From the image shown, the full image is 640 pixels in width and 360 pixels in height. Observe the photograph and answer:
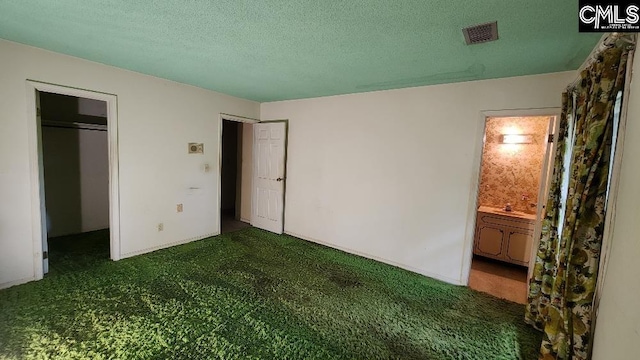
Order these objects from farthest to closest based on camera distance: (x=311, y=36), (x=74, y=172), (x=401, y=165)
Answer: (x=74, y=172)
(x=401, y=165)
(x=311, y=36)

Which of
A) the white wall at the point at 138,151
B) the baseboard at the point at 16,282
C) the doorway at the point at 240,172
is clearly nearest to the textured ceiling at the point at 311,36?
the white wall at the point at 138,151

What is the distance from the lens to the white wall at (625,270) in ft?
3.28

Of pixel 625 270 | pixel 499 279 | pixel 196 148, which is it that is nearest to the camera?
pixel 625 270

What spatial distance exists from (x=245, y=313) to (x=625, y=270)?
2357 millimetres

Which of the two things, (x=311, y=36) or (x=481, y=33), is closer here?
(x=481, y=33)

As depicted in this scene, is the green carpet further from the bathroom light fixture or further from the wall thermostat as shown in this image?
the bathroom light fixture

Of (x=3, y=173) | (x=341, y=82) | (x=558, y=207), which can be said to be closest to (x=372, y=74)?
(x=341, y=82)

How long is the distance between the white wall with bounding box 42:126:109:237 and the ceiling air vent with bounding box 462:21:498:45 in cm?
505

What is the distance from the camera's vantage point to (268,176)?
15.0 feet

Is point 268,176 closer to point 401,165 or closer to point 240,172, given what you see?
point 240,172

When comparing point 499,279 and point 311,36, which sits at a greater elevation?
point 311,36

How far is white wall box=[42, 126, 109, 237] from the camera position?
3.69m

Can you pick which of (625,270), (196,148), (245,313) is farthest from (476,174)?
(196,148)

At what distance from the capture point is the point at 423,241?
3150 millimetres
